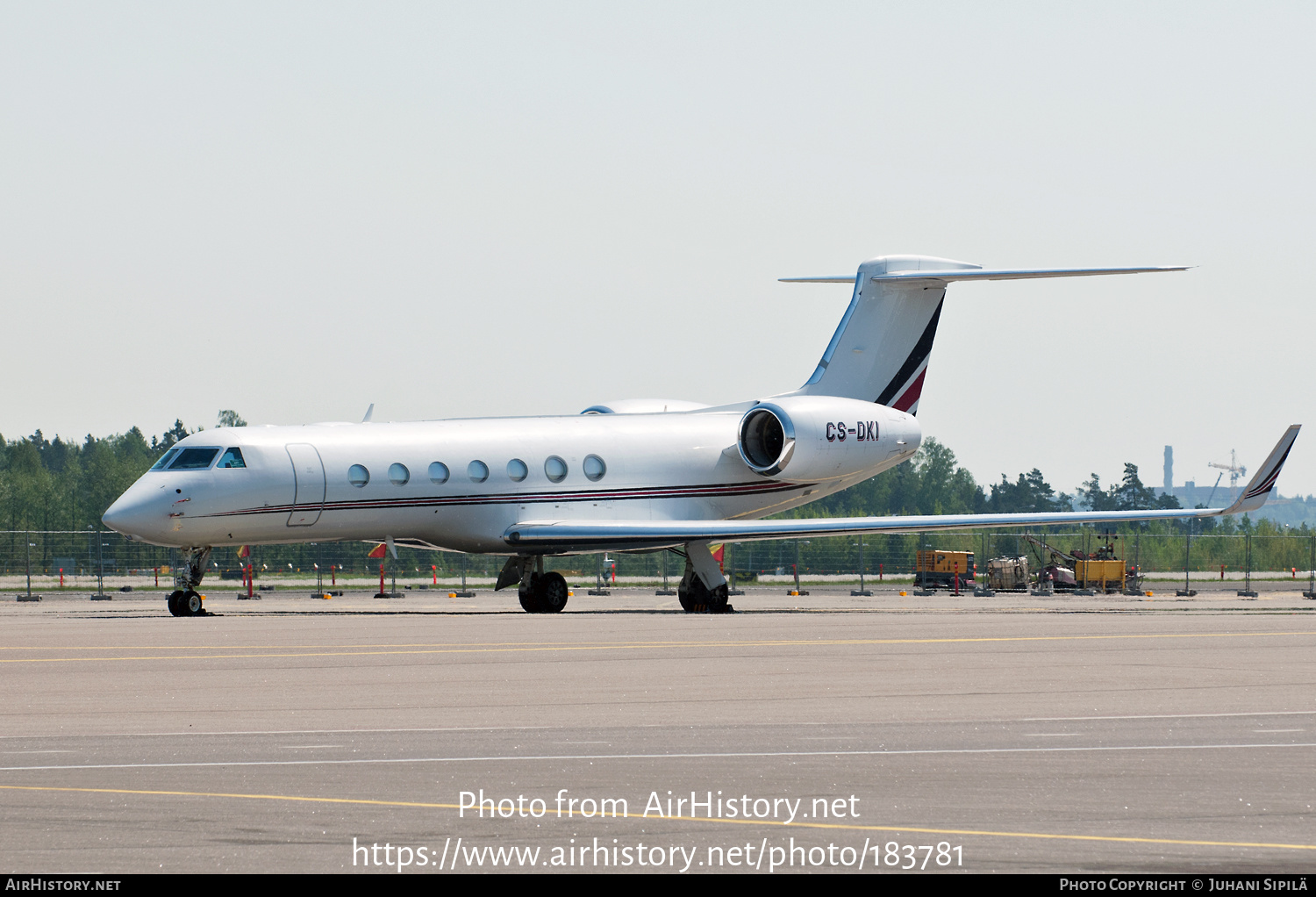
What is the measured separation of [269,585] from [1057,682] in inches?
1427

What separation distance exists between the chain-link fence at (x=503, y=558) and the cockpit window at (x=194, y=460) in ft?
55.0

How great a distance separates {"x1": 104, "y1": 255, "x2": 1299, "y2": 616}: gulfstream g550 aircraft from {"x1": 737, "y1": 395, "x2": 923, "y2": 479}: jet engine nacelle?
42mm

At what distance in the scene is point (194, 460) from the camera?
88.2 feet

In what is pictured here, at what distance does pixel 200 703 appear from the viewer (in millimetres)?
13047

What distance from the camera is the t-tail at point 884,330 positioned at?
3562 centimetres

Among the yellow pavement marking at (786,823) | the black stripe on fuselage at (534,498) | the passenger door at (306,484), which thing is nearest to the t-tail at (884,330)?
the black stripe on fuselage at (534,498)

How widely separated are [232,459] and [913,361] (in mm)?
15851

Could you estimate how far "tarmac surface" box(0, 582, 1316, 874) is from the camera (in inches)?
277

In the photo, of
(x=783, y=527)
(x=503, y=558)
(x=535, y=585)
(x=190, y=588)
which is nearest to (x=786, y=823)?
(x=190, y=588)

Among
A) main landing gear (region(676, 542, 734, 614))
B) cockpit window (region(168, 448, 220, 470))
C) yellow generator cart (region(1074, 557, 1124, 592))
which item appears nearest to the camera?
cockpit window (region(168, 448, 220, 470))

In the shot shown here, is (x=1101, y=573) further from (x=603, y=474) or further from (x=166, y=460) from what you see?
(x=166, y=460)

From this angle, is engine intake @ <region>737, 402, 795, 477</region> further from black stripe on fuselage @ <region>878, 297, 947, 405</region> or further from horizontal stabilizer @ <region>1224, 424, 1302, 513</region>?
horizontal stabilizer @ <region>1224, 424, 1302, 513</region>

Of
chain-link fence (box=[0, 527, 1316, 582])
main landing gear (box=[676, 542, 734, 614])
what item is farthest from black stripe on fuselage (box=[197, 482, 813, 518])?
chain-link fence (box=[0, 527, 1316, 582])

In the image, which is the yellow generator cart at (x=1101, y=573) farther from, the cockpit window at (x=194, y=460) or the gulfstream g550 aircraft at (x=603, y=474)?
the cockpit window at (x=194, y=460)
